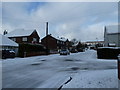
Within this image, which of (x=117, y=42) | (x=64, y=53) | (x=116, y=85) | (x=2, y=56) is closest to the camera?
(x=116, y=85)

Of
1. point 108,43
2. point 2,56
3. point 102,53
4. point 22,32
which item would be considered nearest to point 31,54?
point 2,56

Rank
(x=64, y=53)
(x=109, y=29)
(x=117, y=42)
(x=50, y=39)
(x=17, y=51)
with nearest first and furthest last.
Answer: (x=17, y=51), (x=64, y=53), (x=117, y=42), (x=109, y=29), (x=50, y=39)

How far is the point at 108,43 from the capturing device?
53719 millimetres

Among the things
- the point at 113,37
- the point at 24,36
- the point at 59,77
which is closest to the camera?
the point at 59,77

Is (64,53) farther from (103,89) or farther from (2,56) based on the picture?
(103,89)

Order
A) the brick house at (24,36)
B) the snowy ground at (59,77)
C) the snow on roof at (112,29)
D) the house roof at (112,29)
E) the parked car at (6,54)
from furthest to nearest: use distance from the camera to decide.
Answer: the snow on roof at (112,29) < the house roof at (112,29) < the brick house at (24,36) < the parked car at (6,54) < the snowy ground at (59,77)

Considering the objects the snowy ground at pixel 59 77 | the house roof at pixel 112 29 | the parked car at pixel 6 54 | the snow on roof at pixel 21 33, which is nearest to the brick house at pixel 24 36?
the snow on roof at pixel 21 33

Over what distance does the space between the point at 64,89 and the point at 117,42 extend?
49.6 meters

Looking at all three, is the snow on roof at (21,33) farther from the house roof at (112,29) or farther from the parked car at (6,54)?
the house roof at (112,29)

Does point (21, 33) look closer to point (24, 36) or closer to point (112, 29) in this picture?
point (24, 36)

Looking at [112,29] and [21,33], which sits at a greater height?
[112,29]

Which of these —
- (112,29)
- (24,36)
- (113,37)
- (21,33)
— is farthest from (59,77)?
(112,29)

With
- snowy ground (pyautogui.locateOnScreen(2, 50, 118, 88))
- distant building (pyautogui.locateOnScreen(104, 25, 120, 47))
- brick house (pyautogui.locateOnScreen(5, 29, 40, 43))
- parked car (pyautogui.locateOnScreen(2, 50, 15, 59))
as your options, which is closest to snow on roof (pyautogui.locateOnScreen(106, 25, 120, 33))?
distant building (pyautogui.locateOnScreen(104, 25, 120, 47))

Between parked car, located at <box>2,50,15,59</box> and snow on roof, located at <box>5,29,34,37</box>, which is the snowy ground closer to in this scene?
parked car, located at <box>2,50,15,59</box>
